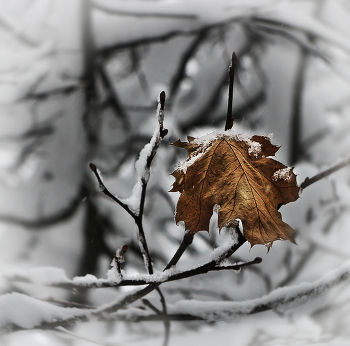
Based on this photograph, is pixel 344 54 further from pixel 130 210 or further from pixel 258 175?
pixel 130 210

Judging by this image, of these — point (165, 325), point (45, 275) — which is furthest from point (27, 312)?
point (165, 325)

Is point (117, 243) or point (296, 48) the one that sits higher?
point (296, 48)

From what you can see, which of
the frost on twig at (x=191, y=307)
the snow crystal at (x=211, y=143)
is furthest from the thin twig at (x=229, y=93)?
the frost on twig at (x=191, y=307)

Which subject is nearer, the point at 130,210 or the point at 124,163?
the point at 130,210

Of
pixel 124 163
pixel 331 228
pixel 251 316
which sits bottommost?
pixel 251 316

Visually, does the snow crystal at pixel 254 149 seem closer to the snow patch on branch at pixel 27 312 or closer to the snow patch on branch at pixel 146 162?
the snow patch on branch at pixel 146 162

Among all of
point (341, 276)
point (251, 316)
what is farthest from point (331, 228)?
point (251, 316)

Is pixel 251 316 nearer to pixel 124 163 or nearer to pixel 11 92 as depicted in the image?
pixel 124 163

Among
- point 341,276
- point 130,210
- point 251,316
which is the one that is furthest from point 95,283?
point 341,276
